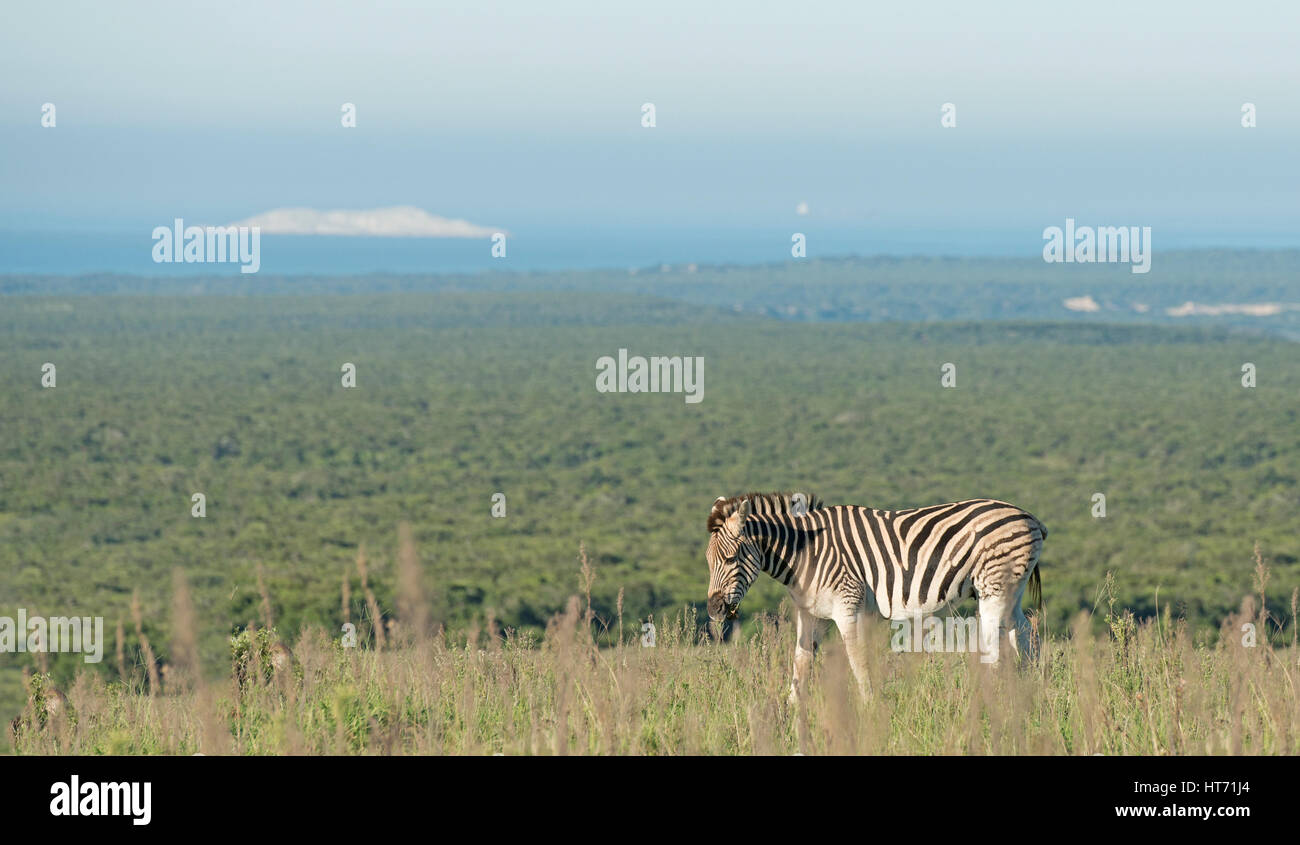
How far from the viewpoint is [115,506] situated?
78938 millimetres

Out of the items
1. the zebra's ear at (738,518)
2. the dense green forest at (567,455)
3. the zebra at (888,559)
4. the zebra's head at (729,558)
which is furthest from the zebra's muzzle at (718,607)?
the dense green forest at (567,455)

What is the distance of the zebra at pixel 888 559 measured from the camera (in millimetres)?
7438

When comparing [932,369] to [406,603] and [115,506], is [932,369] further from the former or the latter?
[406,603]

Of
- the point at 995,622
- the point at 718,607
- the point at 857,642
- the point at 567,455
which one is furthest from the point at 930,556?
the point at 567,455

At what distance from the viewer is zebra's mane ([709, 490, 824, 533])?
7390mm

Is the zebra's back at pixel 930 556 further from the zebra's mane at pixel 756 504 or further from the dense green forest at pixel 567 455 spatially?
the dense green forest at pixel 567 455

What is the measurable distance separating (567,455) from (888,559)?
91186mm

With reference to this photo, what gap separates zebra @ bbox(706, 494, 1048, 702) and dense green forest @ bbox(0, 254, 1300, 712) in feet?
7.54

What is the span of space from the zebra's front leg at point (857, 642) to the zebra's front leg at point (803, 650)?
17 cm

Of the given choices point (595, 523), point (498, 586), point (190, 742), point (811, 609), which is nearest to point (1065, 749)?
point (811, 609)

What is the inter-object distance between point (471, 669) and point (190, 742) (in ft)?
5.28

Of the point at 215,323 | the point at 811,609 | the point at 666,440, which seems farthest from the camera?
the point at 215,323

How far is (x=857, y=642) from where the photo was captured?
7.15 metres

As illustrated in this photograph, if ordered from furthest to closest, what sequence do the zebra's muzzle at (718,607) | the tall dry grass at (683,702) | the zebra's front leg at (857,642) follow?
the zebra's muzzle at (718,607) → the zebra's front leg at (857,642) → the tall dry grass at (683,702)
